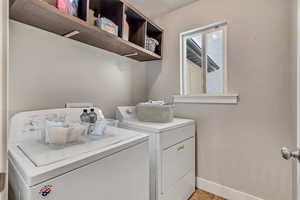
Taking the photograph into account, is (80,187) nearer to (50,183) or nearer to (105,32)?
(50,183)

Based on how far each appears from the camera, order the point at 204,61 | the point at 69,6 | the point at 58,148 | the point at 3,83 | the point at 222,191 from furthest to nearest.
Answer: the point at 204,61, the point at 222,191, the point at 69,6, the point at 58,148, the point at 3,83

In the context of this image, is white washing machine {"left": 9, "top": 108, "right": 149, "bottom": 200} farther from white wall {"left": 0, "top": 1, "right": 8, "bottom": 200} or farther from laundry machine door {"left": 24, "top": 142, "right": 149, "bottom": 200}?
white wall {"left": 0, "top": 1, "right": 8, "bottom": 200}

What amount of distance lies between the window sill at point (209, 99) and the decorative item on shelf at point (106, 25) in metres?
1.11

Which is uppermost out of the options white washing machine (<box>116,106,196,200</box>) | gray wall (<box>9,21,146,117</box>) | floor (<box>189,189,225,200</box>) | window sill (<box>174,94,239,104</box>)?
gray wall (<box>9,21,146,117</box>)

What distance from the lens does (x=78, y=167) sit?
68 cm

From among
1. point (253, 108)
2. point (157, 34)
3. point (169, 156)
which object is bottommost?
point (169, 156)

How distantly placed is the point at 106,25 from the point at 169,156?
131 cm

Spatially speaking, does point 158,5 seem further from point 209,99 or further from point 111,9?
point 209,99

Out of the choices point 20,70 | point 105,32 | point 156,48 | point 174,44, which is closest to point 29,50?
point 20,70

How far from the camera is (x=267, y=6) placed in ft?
4.59

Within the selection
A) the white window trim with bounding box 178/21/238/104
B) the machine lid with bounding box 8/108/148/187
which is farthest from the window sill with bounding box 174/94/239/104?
the machine lid with bounding box 8/108/148/187

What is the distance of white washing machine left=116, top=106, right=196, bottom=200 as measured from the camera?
1.26 m

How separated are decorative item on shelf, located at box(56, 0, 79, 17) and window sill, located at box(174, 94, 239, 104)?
1438 millimetres

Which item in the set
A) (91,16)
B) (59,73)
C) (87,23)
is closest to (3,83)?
(87,23)
